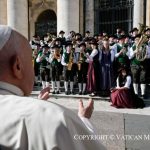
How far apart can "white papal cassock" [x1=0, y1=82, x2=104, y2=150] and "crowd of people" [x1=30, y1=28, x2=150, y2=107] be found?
8.47 meters

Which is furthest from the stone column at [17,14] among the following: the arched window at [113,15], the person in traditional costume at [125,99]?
the person in traditional costume at [125,99]

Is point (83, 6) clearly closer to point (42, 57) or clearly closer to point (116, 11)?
point (116, 11)

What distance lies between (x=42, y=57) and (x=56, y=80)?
953 millimetres

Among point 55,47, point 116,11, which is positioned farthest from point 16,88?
point 116,11

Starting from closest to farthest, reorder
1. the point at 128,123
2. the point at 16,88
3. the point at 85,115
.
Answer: the point at 16,88 → the point at 85,115 → the point at 128,123

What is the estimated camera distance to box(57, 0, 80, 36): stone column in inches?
618

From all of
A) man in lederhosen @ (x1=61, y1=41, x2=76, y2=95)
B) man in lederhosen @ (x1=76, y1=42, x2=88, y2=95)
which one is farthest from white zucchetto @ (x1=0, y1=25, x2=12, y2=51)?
man in lederhosen @ (x1=61, y1=41, x2=76, y2=95)

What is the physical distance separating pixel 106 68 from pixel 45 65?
2.33 meters

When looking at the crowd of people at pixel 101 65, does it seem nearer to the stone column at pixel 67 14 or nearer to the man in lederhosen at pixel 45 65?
the man in lederhosen at pixel 45 65

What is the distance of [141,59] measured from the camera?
415 inches

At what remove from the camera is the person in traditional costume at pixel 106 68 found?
1102cm

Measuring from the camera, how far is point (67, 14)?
1570 centimetres

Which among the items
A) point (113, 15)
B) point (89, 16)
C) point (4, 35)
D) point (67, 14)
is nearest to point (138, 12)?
point (113, 15)

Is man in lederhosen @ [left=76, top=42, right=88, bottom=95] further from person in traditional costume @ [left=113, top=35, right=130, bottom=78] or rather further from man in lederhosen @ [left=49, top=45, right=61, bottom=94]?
person in traditional costume @ [left=113, top=35, right=130, bottom=78]
